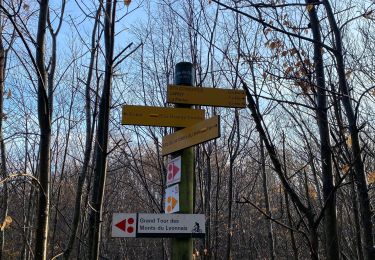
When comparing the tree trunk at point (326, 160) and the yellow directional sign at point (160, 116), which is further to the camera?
the yellow directional sign at point (160, 116)

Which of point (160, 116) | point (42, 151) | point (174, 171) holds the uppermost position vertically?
point (160, 116)

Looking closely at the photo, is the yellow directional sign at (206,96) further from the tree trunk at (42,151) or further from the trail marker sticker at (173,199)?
the tree trunk at (42,151)

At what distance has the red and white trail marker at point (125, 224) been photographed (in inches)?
118

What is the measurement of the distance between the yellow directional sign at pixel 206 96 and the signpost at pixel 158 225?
0.91 m

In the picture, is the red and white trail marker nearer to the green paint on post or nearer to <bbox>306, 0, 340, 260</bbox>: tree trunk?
the green paint on post

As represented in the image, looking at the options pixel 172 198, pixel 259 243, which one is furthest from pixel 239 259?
pixel 172 198

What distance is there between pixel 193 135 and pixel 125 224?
83 cm

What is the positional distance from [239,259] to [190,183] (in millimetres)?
20837

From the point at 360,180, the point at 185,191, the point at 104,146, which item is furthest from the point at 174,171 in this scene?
the point at 360,180

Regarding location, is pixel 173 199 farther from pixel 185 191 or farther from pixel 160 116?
pixel 160 116

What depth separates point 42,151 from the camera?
318 cm

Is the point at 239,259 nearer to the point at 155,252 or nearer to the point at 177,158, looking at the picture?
the point at 155,252

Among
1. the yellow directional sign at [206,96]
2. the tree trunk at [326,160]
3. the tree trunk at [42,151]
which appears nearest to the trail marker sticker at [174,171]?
the yellow directional sign at [206,96]

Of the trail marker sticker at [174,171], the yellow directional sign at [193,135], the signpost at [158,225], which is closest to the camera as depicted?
the yellow directional sign at [193,135]
